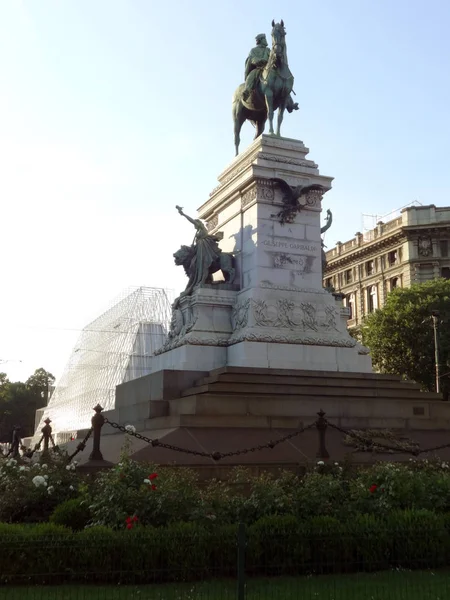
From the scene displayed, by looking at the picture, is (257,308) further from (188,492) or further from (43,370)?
(43,370)

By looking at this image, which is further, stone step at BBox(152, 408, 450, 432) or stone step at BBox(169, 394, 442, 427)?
stone step at BBox(169, 394, 442, 427)

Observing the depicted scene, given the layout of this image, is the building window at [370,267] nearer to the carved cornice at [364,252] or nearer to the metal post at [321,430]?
the carved cornice at [364,252]

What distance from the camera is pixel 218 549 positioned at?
8.92 meters

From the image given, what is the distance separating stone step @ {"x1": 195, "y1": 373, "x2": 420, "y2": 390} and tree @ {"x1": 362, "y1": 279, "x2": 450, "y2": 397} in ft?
89.1

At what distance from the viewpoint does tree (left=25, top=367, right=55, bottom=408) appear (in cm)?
11762

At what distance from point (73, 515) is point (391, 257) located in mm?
61667

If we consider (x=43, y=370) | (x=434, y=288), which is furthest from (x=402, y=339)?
(x=43, y=370)

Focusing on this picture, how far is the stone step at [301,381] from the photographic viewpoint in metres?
18.3

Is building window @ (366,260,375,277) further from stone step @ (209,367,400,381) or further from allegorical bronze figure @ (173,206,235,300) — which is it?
stone step @ (209,367,400,381)

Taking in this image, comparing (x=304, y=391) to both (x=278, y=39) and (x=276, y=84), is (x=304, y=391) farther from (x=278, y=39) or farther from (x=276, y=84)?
(x=278, y=39)

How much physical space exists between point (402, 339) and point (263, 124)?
87.1 feet

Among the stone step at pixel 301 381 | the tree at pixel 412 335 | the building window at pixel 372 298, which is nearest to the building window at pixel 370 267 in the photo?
the building window at pixel 372 298

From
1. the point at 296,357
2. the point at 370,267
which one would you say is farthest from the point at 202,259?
the point at 370,267

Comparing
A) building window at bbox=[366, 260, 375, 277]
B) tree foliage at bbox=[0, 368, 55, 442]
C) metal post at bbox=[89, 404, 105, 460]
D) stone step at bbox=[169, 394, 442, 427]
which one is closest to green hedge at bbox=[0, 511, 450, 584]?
metal post at bbox=[89, 404, 105, 460]
